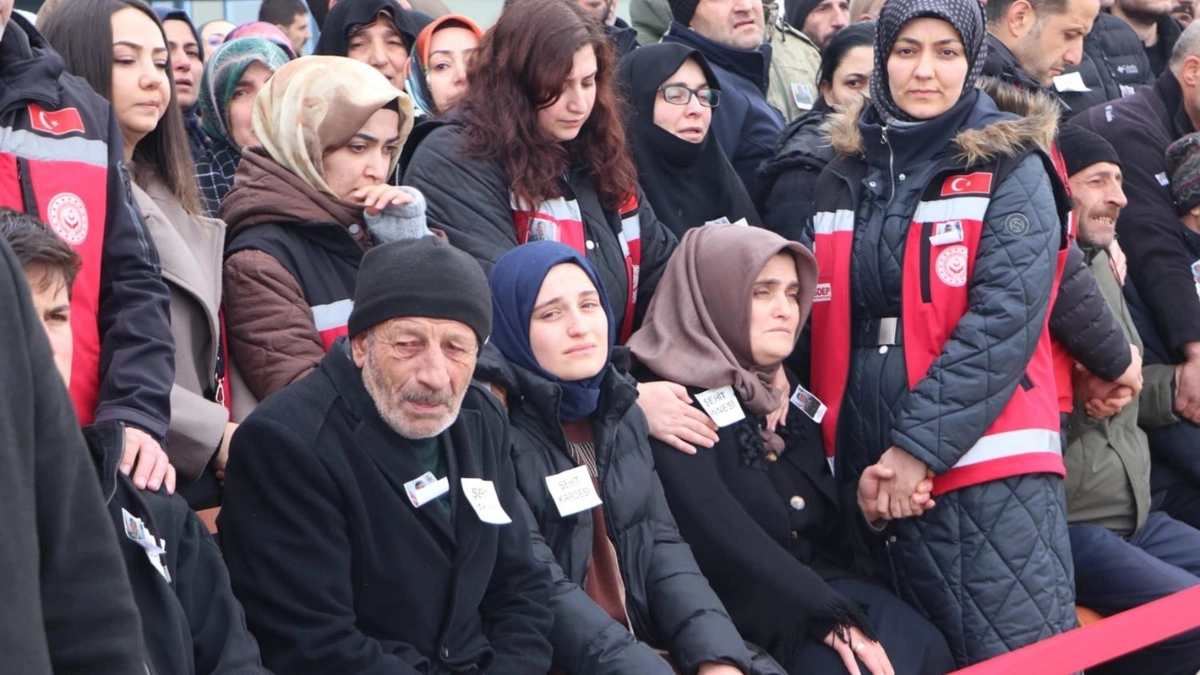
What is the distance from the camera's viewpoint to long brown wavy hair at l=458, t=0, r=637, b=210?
168 inches

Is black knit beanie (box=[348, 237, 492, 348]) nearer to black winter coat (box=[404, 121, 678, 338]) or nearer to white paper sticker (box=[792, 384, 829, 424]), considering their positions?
black winter coat (box=[404, 121, 678, 338])

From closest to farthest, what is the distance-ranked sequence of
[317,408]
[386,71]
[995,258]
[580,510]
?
[317,408] → [580,510] → [995,258] → [386,71]

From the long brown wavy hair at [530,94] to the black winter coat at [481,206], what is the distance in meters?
0.04

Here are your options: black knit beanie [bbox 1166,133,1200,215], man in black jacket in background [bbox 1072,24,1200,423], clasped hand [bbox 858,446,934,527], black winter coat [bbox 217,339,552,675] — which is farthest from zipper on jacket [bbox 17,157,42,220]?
black knit beanie [bbox 1166,133,1200,215]

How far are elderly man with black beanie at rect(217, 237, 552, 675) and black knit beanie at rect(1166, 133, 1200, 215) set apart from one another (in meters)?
3.19

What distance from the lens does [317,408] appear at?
10.3ft

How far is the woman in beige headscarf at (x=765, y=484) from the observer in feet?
12.7

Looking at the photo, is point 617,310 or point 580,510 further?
point 617,310

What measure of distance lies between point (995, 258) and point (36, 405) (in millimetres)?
3027

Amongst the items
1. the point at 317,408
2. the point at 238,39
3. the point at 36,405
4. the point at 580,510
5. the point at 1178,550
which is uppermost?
the point at 238,39

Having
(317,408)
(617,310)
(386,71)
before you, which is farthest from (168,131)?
(386,71)

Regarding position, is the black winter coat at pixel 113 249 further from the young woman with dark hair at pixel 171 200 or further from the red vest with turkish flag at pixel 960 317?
the red vest with turkish flag at pixel 960 317

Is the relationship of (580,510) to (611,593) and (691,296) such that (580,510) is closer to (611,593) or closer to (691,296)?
(611,593)

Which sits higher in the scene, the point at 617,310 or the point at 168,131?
the point at 168,131
